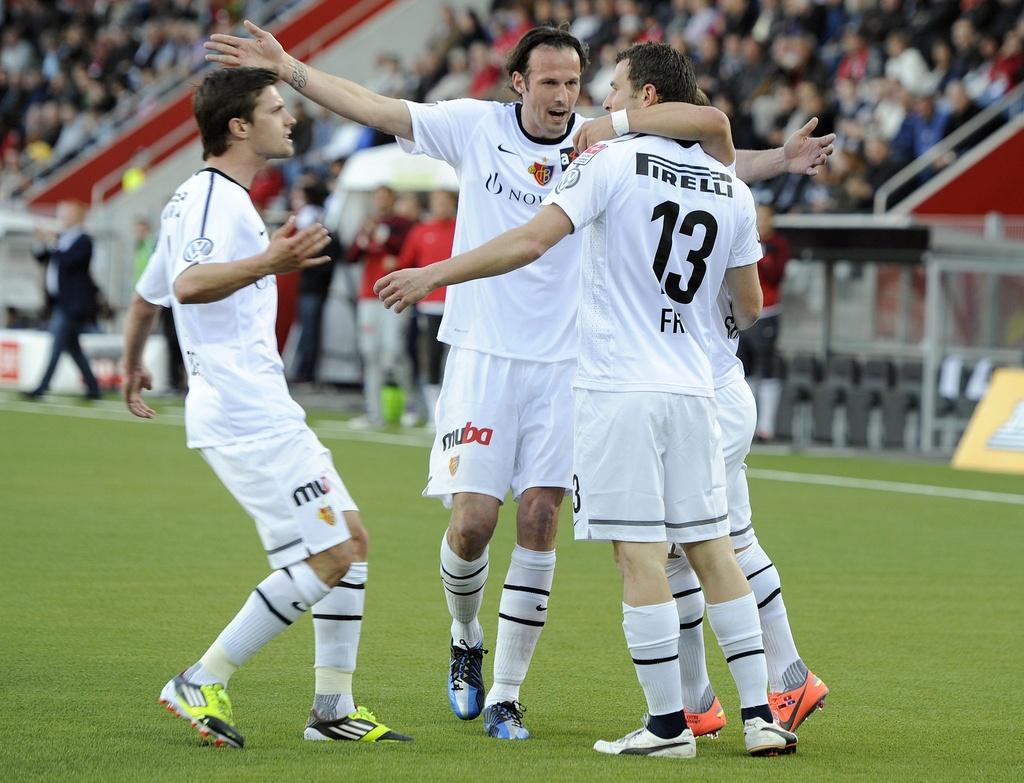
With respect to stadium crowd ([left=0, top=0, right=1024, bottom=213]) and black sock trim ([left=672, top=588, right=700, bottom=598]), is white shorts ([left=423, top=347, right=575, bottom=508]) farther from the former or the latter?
stadium crowd ([left=0, top=0, right=1024, bottom=213])

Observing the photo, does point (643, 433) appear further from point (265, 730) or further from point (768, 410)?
point (768, 410)

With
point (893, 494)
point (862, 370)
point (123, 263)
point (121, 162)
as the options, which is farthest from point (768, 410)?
point (121, 162)

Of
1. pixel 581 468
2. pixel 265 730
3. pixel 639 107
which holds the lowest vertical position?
pixel 265 730

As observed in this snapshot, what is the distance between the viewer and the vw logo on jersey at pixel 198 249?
5.61m

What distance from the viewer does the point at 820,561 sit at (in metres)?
10.8

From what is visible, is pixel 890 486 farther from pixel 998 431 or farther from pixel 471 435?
pixel 471 435

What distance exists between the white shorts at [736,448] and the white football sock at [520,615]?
716 millimetres

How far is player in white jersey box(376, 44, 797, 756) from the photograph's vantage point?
18.6ft

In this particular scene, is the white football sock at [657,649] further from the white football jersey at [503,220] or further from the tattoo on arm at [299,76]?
the tattoo on arm at [299,76]

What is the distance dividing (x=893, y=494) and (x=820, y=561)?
3.86 metres

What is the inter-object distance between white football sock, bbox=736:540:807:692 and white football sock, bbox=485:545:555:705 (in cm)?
75

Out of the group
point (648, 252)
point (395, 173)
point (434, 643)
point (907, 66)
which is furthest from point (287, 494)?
point (907, 66)

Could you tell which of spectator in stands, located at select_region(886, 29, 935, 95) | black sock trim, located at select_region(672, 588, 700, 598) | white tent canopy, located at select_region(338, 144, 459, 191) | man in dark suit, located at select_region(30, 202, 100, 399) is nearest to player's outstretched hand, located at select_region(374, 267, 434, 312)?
black sock trim, located at select_region(672, 588, 700, 598)

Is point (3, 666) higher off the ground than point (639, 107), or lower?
lower
